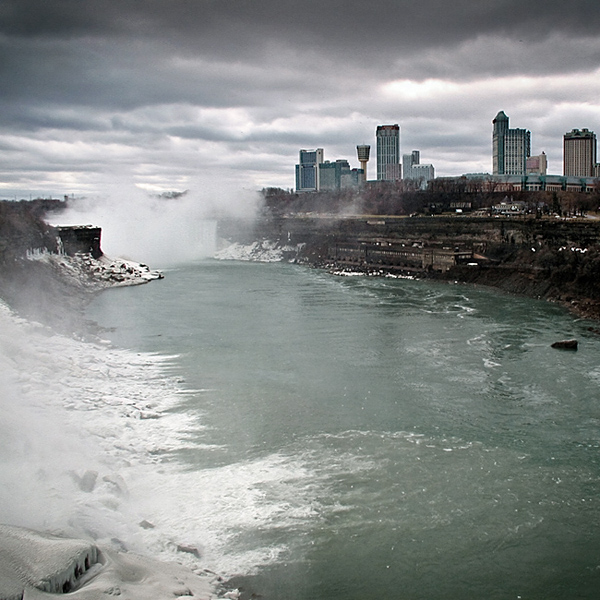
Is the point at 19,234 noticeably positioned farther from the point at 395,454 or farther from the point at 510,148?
the point at 510,148

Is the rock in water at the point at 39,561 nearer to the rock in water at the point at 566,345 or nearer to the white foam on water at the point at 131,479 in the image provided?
the white foam on water at the point at 131,479

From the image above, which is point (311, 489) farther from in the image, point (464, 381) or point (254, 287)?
point (254, 287)

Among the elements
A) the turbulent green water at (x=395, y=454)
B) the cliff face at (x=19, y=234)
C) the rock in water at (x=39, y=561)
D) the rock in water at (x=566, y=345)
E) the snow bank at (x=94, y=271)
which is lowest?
the turbulent green water at (x=395, y=454)

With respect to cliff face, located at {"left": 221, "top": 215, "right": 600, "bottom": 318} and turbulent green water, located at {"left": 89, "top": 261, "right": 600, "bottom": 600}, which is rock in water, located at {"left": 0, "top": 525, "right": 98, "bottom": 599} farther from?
cliff face, located at {"left": 221, "top": 215, "right": 600, "bottom": 318}

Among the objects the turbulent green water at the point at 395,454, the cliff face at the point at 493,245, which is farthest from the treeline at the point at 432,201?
the turbulent green water at the point at 395,454

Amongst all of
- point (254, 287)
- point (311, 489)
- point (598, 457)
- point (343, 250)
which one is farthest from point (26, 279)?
point (343, 250)
